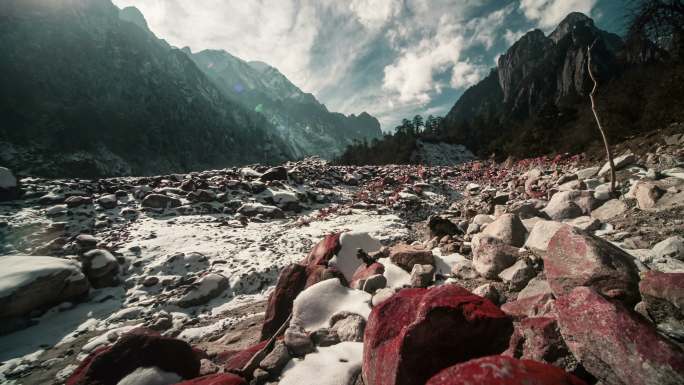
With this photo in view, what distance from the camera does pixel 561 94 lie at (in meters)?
88.1

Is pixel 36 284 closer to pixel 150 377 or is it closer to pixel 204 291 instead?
pixel 204 291

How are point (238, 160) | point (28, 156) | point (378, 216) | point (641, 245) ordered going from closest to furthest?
point (641, 245) < point (378, 216) < point (28, 156) < point (238, 160)

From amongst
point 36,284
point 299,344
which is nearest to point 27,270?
point 36,284

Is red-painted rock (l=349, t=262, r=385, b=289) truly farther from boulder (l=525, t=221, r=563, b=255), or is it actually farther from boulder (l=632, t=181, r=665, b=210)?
boulder (l=632, t=181, r=665, b=210)

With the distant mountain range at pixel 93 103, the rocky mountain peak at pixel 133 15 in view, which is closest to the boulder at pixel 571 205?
the distant mountain range at pixel 93 103

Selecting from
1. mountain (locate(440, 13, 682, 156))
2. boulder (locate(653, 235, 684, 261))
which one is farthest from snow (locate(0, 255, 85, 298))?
mountain (locate(440, 13, 682, 156))

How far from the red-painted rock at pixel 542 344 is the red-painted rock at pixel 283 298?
12.0ft

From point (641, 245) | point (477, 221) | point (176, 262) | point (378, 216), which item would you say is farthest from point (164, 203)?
point (641, 245)

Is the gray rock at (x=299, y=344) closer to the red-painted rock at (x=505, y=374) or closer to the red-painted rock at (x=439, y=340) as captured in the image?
the red-painted rock at (x=439, y=340)

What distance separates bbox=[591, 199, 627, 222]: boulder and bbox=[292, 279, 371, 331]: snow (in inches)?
212

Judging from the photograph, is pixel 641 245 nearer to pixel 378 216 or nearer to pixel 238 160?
pixel 378 216

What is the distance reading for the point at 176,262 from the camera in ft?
29.1

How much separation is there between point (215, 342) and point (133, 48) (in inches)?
5240

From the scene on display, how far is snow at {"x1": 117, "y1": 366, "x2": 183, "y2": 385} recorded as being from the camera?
10.1 ft
